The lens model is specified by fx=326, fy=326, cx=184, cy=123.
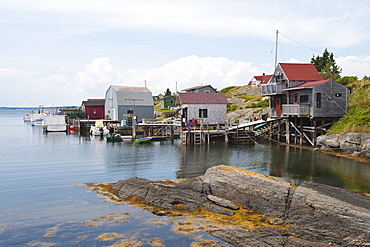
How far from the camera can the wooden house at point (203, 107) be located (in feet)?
165

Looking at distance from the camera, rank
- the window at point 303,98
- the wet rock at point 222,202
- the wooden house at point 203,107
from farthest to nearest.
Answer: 1. the wooden house at point 203,107
2. the window at point 303,98
3. the wet rock at point 222,202

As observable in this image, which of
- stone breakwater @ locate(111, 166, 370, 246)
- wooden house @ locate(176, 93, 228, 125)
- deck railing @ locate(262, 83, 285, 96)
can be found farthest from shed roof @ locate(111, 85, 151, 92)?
stone breakwater @ locate(111, 166, 370, 246)

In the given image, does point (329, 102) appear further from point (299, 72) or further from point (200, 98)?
point (200, 98)

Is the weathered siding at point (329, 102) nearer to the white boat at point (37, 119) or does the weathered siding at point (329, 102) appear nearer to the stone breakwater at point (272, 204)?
the stone breakwater at point (272, 204)

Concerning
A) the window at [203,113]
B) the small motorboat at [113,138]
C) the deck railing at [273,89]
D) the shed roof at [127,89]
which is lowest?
the small motorboat at [113,138]

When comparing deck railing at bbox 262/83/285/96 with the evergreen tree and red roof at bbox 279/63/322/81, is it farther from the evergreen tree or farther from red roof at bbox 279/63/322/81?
the evergreen tree

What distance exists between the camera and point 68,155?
37.0 meters

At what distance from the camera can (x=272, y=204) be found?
15625 mm

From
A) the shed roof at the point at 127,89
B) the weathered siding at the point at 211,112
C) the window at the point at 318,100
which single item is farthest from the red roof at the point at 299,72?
the shed roof at the point at 127,89

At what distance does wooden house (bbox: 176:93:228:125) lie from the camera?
50.2m

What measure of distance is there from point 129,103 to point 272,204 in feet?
181

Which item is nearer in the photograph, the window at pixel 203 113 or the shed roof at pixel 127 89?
the window at pixel 203 113

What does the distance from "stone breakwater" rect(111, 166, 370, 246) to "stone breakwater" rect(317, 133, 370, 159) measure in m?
18.0

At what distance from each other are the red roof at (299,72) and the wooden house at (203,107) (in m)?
11.6
